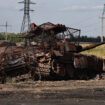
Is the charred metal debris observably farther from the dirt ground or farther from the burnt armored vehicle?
the dirt ground

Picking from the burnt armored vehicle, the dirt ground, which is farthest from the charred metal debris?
the dirt ground

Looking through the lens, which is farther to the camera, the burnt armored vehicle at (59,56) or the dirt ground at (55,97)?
the burnt armored vehicle at (59,56)

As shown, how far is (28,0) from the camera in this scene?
46031mm

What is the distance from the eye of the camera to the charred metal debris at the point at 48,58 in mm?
12883

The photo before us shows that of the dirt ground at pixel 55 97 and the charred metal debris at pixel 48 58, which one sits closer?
the dirt ground at pixel 55 97

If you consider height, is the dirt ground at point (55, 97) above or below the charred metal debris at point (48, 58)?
below

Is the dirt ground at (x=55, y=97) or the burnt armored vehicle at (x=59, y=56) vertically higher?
the burnt armored vehicle at (x=59, y=56)

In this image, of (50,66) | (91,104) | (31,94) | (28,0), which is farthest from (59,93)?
(28,0)

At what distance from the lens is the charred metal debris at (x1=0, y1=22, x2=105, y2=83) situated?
1288 cm

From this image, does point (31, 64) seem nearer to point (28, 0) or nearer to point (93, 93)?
point (93, 93)

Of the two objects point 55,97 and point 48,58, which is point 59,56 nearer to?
point 48,58

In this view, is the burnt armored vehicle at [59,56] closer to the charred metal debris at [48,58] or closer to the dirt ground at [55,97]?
the charred metal debris at [48,58]

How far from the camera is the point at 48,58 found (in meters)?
12.9

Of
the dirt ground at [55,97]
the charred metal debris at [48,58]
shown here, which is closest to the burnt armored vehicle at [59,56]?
the charred metal debris at [48,58]
